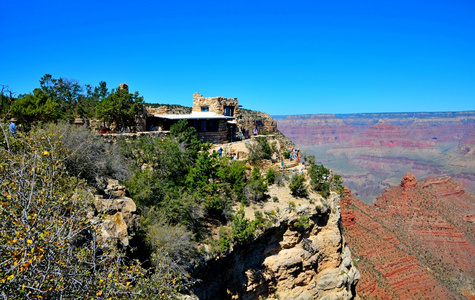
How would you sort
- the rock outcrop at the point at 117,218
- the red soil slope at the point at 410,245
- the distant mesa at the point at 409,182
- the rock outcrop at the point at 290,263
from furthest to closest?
the distant mesa at the point at 409,182, the red soil slope at the point at 410,245, the rock outcrop at the point at 290,263, the rock outcrop at the point at 117,218

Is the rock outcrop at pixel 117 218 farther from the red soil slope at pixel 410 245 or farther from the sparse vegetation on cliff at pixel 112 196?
the red soil slope at pixel 410 245

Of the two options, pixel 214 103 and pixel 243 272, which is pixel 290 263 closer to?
pixel 243 272

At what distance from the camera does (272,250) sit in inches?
730

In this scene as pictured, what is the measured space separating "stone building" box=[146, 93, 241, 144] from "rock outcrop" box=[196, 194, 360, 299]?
8984mm

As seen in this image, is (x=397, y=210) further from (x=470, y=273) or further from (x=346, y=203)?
(x=346, y=203)

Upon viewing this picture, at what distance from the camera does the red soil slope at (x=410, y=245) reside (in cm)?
4497

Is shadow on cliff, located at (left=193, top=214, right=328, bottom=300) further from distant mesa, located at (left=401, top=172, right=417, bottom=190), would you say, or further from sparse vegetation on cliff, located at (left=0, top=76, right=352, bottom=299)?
distant mesa, located at (left=401, top=172, right=417, bottom=190)

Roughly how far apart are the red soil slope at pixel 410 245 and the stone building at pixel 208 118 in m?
26.4

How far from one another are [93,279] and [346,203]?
5291 cm

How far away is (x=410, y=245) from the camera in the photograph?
59531 millimetres

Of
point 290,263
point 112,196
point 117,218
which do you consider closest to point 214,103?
point 290,263

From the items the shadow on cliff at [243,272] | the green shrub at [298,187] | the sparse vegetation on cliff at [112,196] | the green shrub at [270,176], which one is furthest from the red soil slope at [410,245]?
the sparse vegetation on cliff at [112,196]

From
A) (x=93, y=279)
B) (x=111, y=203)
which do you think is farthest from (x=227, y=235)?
(x=93, y=279)

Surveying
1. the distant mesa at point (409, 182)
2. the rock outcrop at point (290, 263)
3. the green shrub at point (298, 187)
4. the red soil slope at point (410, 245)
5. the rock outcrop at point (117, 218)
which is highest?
the rock outcrop at point (117, 218)
